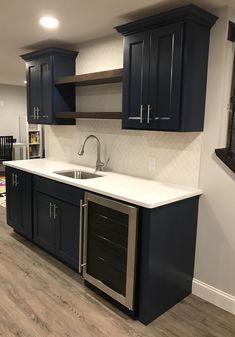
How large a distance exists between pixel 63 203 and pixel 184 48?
1680 mm

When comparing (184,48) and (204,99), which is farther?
(204,99)

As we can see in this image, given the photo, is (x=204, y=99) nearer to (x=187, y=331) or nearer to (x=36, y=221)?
(x=187, y=331)

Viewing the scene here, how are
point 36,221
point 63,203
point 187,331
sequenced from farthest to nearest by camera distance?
1. point 36,221
2. point 63,203
3. point 187,331

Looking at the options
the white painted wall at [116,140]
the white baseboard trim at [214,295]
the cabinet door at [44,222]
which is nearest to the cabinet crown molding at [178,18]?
the white painted wall at [116,140]

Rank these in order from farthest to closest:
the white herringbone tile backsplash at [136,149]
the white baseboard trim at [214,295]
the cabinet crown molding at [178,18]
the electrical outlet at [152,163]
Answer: the electrical outlet at [152,163] → the white herringbone tile backsplash at [136,149] → the white baseboard trim at [214,295] → the cabinet crown molding at [178,18]

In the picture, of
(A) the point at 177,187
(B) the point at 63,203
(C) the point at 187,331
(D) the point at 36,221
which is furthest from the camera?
(D) the point at 36,221

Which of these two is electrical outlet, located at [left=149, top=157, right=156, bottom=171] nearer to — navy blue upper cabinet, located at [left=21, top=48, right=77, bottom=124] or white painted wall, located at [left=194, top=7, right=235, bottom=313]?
white painted wall, located at [left=194, top=7, right=235, bottom=313]

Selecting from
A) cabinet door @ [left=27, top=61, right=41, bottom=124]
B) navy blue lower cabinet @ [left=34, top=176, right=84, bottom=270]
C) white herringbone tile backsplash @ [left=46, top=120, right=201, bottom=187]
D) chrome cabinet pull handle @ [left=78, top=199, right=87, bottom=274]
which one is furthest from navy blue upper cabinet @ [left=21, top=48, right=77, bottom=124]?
chrome cabinet pull handle @ [left=78, top=199, right=87, bottom=274]

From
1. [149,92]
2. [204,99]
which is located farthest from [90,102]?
[204,99]

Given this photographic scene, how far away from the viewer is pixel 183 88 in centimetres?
216

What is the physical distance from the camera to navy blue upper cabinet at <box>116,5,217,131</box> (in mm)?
2127

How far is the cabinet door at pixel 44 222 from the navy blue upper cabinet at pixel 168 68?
1.25 m

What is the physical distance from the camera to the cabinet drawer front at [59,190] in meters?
2.60

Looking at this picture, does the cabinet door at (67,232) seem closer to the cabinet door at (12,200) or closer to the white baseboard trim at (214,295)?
the cabinet door at (12,200)
